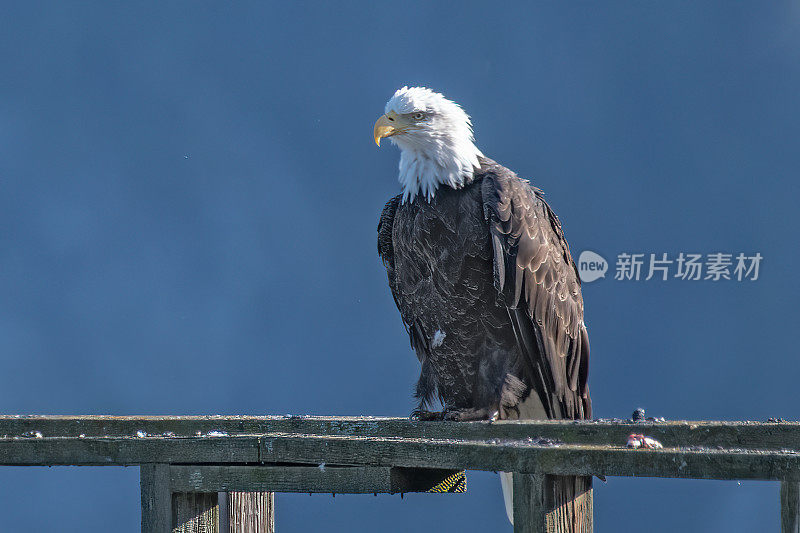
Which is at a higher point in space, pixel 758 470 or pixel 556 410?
pixel 556 410

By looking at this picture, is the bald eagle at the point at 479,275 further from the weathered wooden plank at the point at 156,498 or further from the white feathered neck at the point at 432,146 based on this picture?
the weathered wooden plank at the point at 156,498

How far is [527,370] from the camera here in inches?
143

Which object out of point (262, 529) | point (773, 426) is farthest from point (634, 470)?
point (262, 529)

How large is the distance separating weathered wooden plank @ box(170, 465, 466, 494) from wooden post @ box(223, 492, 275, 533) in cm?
46

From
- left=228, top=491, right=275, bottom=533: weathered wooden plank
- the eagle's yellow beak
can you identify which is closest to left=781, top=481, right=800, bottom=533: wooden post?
left=228, top=491, right=275, bottom=533: weathered wooden plank

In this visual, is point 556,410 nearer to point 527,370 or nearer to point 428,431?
point 527,370

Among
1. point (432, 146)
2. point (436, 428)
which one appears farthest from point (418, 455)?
point (432, 146)

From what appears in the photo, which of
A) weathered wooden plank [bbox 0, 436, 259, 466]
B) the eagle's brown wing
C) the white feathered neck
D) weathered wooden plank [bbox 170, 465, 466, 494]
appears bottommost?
weathered wooden plank [bbox 170, 465, 466, 494]

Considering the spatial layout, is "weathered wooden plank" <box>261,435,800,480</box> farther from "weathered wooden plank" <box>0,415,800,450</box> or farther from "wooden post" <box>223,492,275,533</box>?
"wooden post" <box>223,492,275,533</box>

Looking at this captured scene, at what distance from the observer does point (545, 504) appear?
6.25 feet

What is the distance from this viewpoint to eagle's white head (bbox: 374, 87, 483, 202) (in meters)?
3.60

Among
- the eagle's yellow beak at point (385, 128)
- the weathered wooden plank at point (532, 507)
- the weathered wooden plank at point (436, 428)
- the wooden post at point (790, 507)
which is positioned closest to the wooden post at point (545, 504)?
the weathered wooden plank at point (532, 507)

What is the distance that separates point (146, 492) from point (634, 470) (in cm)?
112

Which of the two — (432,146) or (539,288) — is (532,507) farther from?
(432,146)
